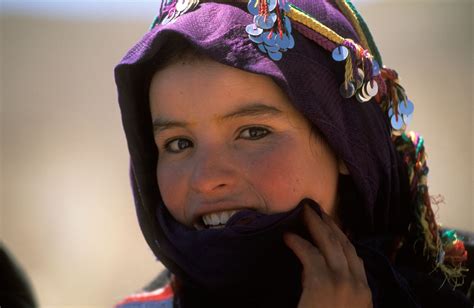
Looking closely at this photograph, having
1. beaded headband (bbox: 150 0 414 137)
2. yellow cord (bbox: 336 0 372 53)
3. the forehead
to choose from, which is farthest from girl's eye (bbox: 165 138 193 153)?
yellow cord (bbox: 336 0 372 53)

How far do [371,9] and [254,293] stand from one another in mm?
9009

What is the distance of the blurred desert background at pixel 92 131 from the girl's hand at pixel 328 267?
4915mm

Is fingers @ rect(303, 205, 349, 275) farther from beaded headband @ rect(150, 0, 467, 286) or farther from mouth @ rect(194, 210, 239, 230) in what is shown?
beaded headband @ rect(150, 0, 467, 286)

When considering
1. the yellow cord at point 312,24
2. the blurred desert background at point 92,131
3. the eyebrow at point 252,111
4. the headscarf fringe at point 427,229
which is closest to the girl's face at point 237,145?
the eyebrow at point 252,111

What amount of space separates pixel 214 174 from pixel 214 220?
0.17 m

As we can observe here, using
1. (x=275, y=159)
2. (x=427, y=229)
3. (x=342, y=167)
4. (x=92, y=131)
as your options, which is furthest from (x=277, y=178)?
(x=92, y=131)

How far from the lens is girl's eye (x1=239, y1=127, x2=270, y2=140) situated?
2.04m

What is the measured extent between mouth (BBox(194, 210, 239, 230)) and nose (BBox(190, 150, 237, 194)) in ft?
0.26

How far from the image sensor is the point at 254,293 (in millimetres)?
Result: 2084

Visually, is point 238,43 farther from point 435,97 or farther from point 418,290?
point 435,97

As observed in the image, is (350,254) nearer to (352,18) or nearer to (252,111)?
(252,111)

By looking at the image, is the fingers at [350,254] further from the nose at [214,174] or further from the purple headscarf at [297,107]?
the nose at [214,174]

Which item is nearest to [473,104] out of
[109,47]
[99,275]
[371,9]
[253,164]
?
[371,9]

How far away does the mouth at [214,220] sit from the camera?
6.61ft
